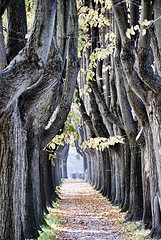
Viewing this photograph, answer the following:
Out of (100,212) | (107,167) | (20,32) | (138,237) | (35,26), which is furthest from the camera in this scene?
(107,167)

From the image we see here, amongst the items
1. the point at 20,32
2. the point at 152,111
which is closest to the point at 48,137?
the point at 152,111

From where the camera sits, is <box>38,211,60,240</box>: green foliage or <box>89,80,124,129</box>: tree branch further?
<box>89,80,124,129</box>: tree branch

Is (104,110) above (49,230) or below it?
above

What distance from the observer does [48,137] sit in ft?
32.2

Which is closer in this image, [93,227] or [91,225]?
[93,227]

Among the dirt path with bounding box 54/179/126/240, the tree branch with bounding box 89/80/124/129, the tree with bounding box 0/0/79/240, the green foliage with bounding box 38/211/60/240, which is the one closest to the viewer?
the tree with bounding box 0/0/79/240

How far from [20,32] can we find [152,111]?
321cm

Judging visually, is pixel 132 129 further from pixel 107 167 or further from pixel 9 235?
pixel 107 167

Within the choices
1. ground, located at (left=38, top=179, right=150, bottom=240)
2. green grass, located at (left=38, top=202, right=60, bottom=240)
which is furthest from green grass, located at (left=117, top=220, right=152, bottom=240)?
green grass, located at (left=38, top=202, right=60, bottom=240)

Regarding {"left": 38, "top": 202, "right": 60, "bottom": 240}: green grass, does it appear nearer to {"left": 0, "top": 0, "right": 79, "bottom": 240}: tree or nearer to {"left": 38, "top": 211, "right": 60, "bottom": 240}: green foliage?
{"left": 38, "top": 211, "right": 60, "bottom": 240}: green foliage

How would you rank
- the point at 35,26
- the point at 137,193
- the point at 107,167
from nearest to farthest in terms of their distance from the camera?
the point at 35,26 < the point at 137,193 < the point at 107,167

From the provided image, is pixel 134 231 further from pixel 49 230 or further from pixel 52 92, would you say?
pixel 52 92

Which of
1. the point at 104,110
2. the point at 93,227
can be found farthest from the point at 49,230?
the point at 104,110

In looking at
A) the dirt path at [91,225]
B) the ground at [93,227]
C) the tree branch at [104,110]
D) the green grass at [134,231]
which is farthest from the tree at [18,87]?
the tree branch at [104,110]
